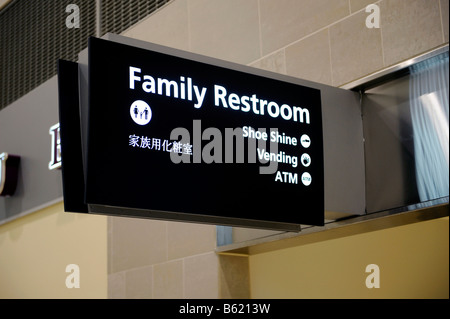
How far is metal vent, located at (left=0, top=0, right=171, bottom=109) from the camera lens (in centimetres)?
747

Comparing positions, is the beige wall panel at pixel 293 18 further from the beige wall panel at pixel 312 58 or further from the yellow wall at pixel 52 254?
the yellow wall at pixel 52 254

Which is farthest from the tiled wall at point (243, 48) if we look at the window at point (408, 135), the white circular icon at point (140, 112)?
the white circular icon at point (140, 112)

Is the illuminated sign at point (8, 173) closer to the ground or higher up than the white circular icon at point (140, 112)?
higher up

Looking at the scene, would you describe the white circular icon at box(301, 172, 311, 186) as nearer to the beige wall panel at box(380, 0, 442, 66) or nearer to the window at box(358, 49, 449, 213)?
the window at box(358, 49, 449, 213)

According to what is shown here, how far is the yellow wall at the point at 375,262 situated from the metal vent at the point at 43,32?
261 cm

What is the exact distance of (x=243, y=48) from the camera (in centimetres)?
591

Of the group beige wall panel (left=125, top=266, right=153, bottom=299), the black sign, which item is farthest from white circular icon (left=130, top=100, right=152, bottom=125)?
beige wall panel (left=125, top=266, right=153, bottom=299)

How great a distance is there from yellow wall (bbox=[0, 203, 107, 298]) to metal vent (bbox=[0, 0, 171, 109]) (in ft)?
5.24

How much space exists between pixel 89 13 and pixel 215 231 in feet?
10.6

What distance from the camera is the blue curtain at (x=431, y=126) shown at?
14.0 feet

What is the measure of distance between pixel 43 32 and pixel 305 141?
17.1ft

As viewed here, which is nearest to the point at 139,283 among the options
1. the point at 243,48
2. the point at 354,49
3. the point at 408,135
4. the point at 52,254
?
the point at 52,254

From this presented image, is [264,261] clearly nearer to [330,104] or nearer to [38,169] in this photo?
[330,104]
